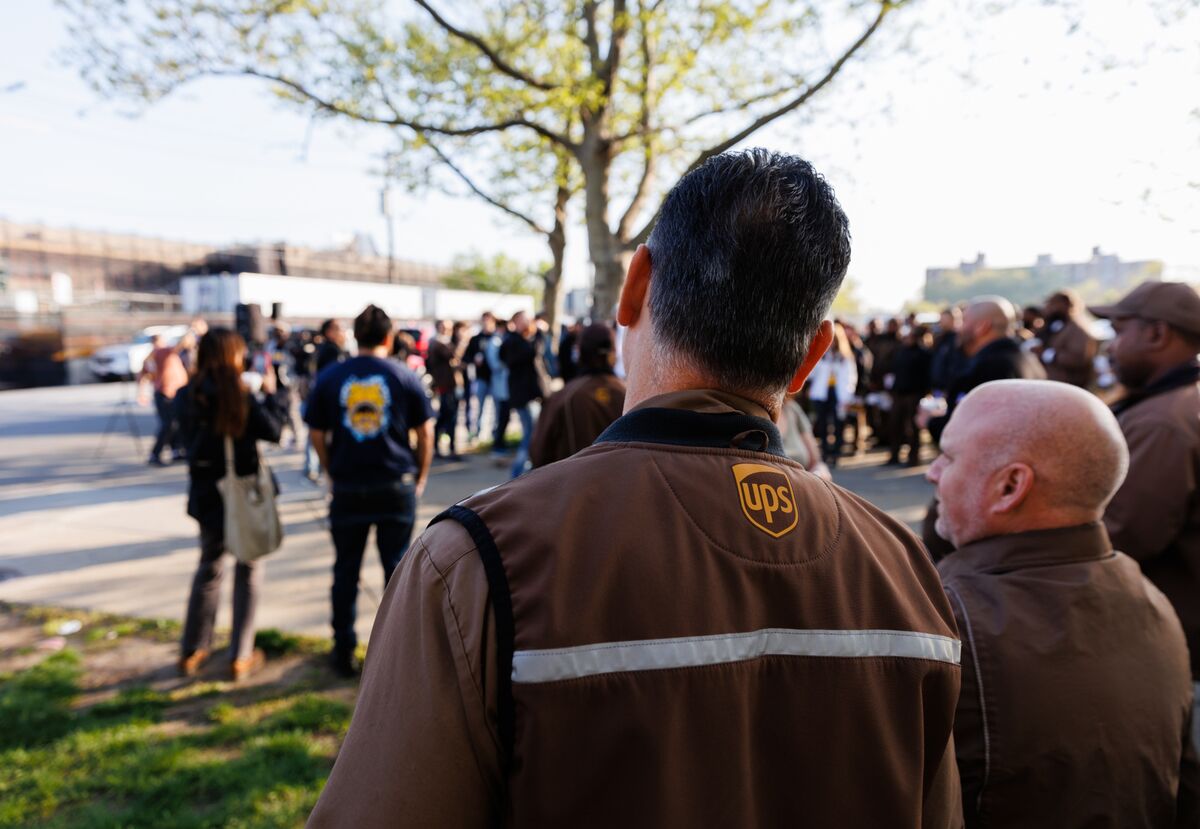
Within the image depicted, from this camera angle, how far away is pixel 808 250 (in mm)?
1090

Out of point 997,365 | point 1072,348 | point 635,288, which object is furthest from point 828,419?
point 635,288

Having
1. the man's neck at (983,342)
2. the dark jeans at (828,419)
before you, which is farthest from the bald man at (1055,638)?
the dark jeans at (828,419)

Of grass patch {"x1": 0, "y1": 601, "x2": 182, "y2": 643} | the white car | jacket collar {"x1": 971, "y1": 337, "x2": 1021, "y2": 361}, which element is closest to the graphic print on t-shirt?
grass patch {"x1": 0, "y1": 601, "x2": 182, "y2": 643}

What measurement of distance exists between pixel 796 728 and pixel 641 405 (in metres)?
0.49

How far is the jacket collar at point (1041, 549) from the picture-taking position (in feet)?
5.77

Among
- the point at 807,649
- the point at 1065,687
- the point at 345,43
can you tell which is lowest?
the point at 1065,687

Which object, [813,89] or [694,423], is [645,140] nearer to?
[813,89]

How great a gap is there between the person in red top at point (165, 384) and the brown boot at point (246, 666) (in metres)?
5.96

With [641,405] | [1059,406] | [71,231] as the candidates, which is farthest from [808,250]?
[71,231]

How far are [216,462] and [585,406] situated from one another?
2141 millimetres

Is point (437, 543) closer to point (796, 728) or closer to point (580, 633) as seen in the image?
point (580, 633)

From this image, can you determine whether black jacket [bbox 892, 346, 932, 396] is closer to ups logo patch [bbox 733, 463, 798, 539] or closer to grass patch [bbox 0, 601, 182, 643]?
grass patch [bbox 0, 601, 182, 643]

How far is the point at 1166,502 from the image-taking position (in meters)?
2.64

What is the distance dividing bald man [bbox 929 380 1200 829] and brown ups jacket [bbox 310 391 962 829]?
0.65 m
